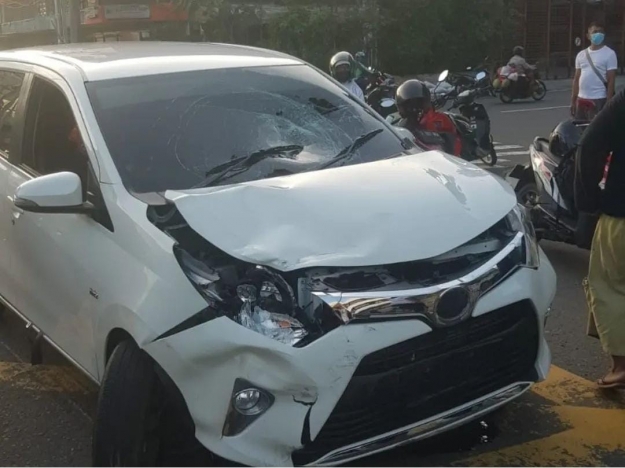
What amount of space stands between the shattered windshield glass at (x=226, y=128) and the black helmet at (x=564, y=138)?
240 cm

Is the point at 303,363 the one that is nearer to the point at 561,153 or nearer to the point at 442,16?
the point at 561,153

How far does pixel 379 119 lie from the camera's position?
4441 millimetres

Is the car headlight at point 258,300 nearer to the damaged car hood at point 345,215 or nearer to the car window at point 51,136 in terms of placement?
the damaged car hood at point 345,215

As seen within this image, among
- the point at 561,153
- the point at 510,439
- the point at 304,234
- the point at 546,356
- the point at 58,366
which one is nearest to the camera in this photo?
the point at 304,234

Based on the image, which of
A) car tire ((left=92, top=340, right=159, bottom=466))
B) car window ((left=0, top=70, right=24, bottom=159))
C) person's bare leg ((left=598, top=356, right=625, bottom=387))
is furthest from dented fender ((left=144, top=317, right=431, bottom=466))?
car window ((left=0, top=70, right=24, bottom=159))

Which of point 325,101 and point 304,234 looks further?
point 325,101

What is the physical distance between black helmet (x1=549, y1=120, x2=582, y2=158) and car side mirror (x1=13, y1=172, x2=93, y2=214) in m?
3.93

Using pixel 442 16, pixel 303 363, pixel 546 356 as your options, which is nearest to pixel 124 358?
pixel 303 363

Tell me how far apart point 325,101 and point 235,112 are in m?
0.56

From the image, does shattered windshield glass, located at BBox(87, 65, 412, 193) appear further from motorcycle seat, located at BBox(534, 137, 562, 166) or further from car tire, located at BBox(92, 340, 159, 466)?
motorcycle seat, located at BBox(534, 137, 562, 166)

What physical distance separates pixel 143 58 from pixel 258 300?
193 cm

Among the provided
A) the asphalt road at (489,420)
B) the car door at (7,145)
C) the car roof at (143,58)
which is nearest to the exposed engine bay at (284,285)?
the asphalt road at (489,420)

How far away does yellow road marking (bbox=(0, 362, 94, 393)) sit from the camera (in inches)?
175

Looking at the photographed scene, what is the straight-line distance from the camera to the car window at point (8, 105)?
4539mm
